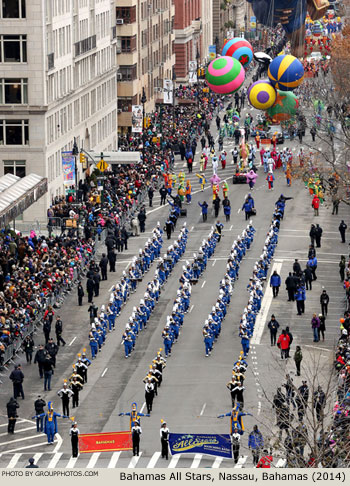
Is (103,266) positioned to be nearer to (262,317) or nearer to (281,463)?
(262,317)

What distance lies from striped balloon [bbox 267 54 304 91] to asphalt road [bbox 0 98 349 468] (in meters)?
9.32

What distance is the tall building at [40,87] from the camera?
7662cm

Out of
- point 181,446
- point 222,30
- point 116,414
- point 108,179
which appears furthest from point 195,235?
point 222,30

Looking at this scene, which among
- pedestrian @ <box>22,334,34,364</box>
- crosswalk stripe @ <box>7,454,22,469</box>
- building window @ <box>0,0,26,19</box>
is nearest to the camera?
crosswalk stripe @ <box>7,454,22,469</box>

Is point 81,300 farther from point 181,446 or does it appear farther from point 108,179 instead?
point 108,179

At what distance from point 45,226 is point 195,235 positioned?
773cm

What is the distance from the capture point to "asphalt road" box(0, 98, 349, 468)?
130ft

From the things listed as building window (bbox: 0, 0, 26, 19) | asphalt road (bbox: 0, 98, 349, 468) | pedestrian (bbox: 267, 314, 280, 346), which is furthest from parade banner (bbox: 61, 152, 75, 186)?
pedestrian (bbox: 267, 314, 280, 346)

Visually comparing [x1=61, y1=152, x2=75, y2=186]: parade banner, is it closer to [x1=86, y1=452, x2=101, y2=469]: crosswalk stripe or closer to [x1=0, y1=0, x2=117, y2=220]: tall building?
[x1=0, y1=0, x2=117, y2=220]: tall building

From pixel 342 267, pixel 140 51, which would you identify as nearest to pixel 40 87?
pixel 342 267

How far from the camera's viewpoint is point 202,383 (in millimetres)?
46188

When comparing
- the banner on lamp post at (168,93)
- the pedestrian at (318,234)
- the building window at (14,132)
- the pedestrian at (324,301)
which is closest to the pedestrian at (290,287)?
the pedestrian at (324,301)

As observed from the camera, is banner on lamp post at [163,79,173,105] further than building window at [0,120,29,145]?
Yes

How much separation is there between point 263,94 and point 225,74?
384 cm
